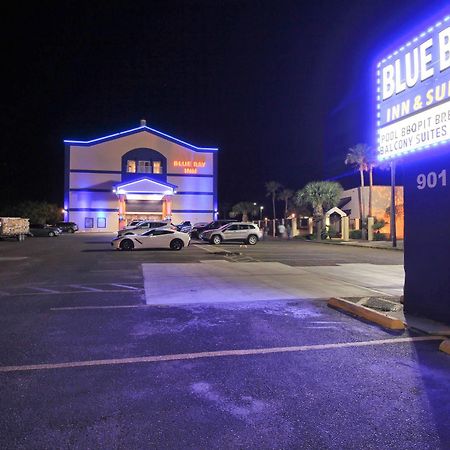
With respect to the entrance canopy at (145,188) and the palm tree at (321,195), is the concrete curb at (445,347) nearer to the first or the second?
the palm tree at (321,195)

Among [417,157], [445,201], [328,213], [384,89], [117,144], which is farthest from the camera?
[117,144]

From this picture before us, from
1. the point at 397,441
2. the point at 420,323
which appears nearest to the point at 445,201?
the point at 420,323

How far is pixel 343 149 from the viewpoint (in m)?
85.5

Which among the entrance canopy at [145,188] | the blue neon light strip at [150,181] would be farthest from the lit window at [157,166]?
the blue neon light strip at [150,181]

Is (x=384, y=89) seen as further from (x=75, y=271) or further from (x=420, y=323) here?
(x=75, y=271)

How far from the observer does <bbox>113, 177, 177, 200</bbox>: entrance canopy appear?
200 feet

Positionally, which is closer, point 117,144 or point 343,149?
point 117,144

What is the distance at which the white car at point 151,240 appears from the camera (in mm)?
23000

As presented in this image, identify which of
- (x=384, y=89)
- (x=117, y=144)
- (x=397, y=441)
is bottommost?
(x=397, y=441)

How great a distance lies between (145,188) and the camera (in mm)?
61719

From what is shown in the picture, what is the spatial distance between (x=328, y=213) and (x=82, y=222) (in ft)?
122

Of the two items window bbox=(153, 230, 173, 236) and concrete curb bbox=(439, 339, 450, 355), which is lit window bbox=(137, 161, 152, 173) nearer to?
window bbox=(153, 230, 173, 236)

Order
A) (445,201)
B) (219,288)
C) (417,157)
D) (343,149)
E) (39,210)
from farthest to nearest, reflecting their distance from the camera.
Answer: (343,149), (39,210), (219,288), (417,157), (445,201)

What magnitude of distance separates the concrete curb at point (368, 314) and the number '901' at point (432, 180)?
227 centimetres
